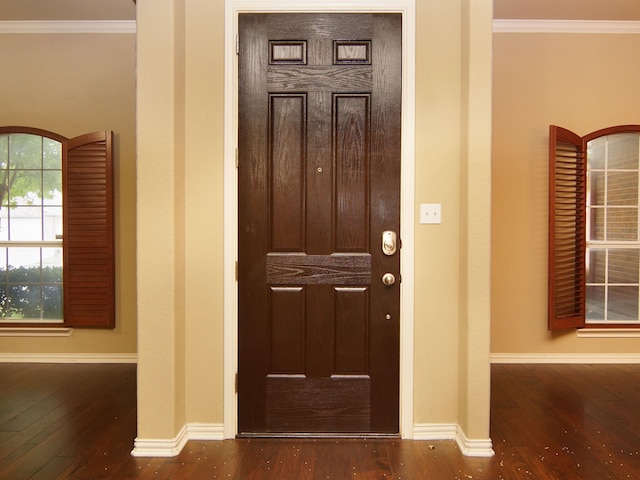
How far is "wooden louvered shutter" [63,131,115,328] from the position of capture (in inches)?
145

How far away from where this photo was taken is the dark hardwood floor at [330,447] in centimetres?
213

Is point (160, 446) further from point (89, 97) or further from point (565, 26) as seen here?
point (565, 26)

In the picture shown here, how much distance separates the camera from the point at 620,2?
3.41m

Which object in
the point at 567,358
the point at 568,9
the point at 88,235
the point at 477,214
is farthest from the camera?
the point at 567,358

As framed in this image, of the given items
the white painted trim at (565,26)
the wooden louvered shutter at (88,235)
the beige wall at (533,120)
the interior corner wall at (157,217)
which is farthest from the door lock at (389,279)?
the white painted trim at (565,26)

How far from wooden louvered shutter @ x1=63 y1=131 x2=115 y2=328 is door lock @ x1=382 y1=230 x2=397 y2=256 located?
250 centimetres

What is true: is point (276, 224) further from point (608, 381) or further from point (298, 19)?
point (608, 381)

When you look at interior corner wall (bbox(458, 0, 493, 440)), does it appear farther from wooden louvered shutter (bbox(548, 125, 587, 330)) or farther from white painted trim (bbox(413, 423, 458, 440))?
wooden louvered shutter (bbox(548, 125, 587, 330))

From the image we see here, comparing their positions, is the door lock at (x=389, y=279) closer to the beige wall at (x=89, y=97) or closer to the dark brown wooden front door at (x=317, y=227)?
the dark brown wooden front door at (x=317, y=227)

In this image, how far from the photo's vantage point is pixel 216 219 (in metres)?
2.47

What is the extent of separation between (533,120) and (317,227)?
2.47 m

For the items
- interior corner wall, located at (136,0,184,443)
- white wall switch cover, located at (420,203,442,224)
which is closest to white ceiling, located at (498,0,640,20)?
white wall switch cover, located at (420,203,442,224)

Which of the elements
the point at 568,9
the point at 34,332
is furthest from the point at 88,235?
the point at 568,9

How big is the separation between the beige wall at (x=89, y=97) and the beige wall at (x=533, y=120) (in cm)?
321
